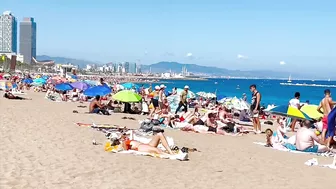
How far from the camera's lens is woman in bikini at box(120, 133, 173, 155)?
26.2 feet

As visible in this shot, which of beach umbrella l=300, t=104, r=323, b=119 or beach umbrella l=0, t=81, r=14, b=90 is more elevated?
beach umbrella l=300, t=104, r=323, b=119

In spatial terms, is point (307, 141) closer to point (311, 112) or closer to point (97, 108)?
point (311, 112)

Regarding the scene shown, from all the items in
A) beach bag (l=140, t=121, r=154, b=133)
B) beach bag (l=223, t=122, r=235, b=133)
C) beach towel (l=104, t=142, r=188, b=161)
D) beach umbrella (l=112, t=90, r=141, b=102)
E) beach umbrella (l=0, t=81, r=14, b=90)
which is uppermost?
beach umbrella (l=112, t=90, r=141, b=102)

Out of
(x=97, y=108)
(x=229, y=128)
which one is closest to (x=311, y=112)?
(x=229, y=128)

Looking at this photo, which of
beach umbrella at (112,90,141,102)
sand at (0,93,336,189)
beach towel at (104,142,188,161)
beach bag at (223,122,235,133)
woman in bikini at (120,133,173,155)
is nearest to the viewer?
sand at (0,93,336,189)

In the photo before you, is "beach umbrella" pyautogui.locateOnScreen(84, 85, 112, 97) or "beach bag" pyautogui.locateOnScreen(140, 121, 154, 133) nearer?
"beach bag" pyautogui.locateOnScreen(140, 121, 154, 133)

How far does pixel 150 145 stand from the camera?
816 cm

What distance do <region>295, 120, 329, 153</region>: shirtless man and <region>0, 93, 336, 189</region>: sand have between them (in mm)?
A: 374

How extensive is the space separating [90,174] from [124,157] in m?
1.46

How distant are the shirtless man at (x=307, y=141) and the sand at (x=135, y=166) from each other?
0.37 m

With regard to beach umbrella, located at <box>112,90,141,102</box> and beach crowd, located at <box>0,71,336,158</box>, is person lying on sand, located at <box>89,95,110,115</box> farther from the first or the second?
beach umbrella, located at <box>112,90,141,102</box>

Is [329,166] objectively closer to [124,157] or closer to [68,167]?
[124,157]

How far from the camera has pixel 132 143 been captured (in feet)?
27.4

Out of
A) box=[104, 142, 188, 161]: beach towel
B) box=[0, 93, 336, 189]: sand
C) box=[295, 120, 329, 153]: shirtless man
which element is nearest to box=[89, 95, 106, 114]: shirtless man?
box=[0, 93, 336, 189]: sand
